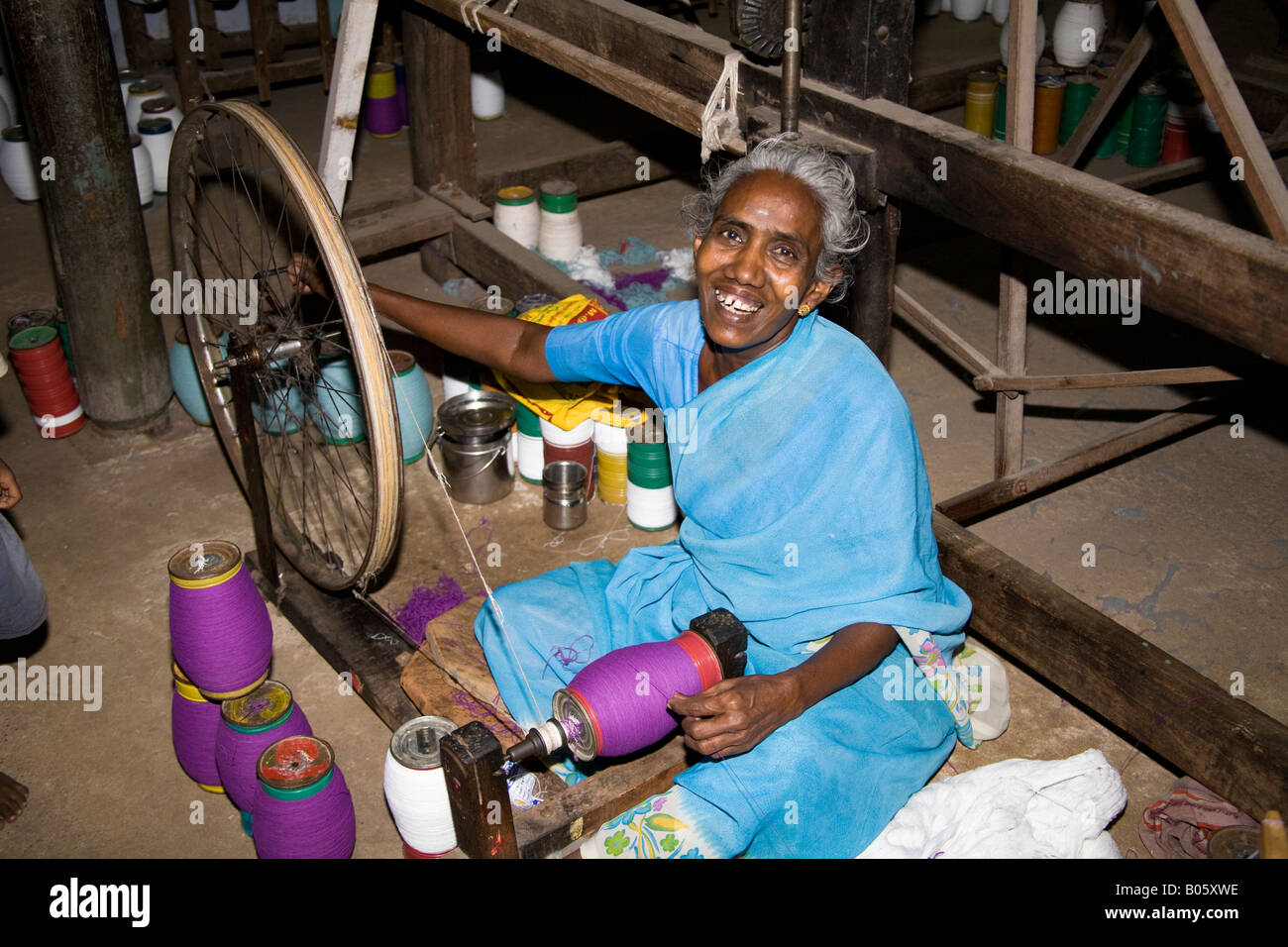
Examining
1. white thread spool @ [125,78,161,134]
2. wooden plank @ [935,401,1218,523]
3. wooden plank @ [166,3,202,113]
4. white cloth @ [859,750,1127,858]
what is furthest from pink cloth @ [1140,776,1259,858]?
wooden plank @ [166,3,202,113]

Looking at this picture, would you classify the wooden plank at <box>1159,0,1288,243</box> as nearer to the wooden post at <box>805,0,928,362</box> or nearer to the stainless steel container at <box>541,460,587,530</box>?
the wooden post at <box>805,0,928,362</box>

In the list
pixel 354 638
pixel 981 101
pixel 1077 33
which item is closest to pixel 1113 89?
pixel 981 101

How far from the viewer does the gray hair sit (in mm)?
2234

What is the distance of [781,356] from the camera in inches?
91.0

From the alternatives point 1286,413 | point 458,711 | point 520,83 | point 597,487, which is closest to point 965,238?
point 1286,413

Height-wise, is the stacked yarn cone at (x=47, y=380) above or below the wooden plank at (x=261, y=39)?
below

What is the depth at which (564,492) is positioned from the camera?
3.67 metres

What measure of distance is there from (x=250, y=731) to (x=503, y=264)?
2450mm

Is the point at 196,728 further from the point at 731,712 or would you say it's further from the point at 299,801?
the point at 731,712

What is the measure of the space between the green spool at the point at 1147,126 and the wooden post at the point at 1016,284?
3057 mm

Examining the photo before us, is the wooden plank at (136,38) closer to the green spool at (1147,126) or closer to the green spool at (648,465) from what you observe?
the green spool at (648,465)

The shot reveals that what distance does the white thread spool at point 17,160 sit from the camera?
5809 millimetres

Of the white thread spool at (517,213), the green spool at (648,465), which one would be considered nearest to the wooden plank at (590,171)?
the white thread spool at (517,213)

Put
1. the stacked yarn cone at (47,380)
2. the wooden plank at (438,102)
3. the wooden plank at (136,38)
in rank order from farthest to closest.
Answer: the wooden plank at (136,38) < the wooden plank at (438,102) < the stacked yarn cone at (47,380)
